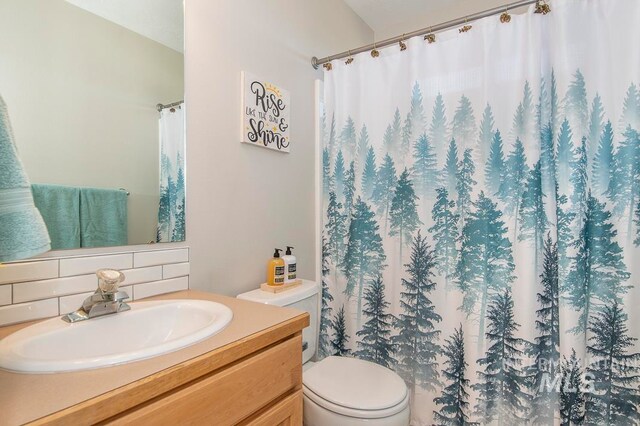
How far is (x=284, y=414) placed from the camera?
0.89 metres

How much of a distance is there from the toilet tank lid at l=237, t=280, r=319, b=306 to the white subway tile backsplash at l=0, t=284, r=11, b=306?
72 centimetres

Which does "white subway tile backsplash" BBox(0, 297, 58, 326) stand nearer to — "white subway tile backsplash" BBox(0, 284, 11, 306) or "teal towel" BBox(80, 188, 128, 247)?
"white subway tile backsplash" BBox(0, 284, 11, 306)

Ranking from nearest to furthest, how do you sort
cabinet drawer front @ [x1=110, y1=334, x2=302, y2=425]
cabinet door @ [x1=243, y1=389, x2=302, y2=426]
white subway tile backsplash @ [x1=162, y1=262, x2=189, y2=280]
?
cabinet drawer front @ [x1=110, y1=334, x2=302, y2=425] < cabinet door @ [x1=243, y1=389, x2=302, y2=426] < white subway tile backsplash @ [x1=162, y1=262, x2=189, y2=280]

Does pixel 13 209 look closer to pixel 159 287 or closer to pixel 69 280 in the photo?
pixel 69 280

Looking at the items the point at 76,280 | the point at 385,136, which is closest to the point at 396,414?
the point at 76,280

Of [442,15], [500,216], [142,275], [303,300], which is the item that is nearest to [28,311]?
[142,275]

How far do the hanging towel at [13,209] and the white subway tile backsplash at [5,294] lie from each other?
0.86 ft

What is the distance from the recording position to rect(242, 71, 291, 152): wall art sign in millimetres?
1477

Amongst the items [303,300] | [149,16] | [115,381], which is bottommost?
[303,300]

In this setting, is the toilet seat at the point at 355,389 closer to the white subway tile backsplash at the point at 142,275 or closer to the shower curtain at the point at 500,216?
the shower curtain at the point at 500,216

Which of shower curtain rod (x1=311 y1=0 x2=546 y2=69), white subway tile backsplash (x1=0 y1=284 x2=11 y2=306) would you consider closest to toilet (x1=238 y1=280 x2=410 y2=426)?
white subway tile backsplash (x1=0 y1=284 x2=11 y2=306)

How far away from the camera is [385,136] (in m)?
1.75

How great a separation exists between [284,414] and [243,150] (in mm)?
1044

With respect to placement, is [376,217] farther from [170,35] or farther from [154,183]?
[170,35]
